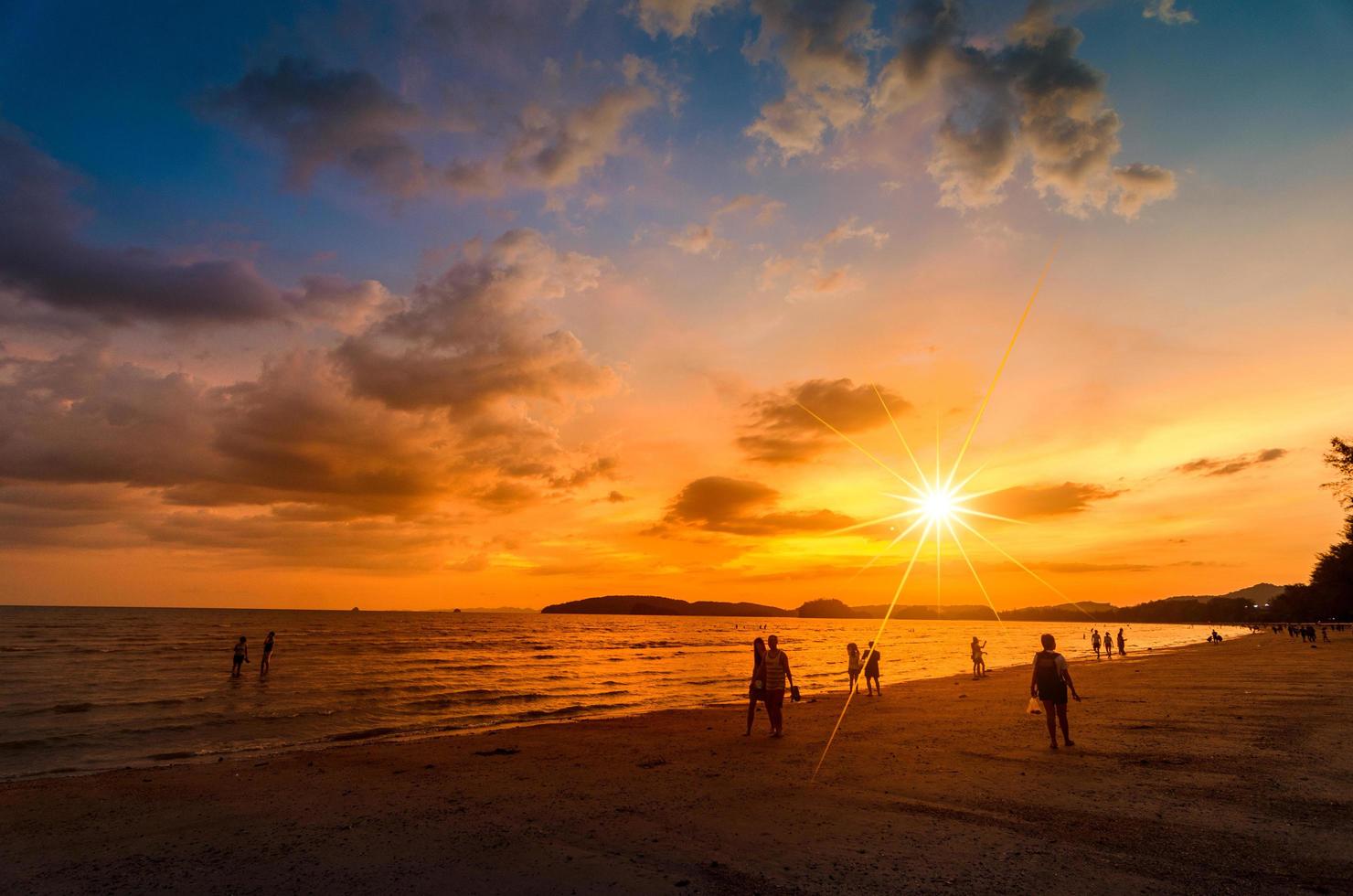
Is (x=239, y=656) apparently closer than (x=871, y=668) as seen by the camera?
No

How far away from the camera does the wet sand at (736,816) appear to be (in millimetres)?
6918

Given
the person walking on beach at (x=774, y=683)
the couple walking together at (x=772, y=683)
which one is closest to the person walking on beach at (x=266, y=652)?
the couple walking together at (x=772, y=683)

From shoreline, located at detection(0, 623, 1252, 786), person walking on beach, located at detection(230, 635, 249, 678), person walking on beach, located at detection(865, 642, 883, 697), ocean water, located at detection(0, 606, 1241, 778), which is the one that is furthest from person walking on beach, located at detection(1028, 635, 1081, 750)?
person walking on beach, located at detection(230, 635, 249, 678)

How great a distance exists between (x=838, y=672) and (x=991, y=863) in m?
39.0

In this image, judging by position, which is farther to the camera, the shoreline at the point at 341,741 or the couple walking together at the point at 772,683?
the couple walking together at the point at 772,683

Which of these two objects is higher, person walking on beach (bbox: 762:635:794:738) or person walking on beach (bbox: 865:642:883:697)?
person walking on beach (bbox: 762:635:794:738)

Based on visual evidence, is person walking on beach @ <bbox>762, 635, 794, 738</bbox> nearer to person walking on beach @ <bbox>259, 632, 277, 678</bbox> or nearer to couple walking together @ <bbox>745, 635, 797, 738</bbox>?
couple walking together @ <bbox>745, 635, 797, 738</bbox>

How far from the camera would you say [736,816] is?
9.11 metres

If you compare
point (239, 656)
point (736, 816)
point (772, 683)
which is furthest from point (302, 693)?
point (736, 816)

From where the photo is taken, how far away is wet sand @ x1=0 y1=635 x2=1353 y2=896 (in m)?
6.92

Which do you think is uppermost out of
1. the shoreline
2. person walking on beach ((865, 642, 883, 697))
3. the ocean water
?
person walking on beach ((865, 642, 883, 697))

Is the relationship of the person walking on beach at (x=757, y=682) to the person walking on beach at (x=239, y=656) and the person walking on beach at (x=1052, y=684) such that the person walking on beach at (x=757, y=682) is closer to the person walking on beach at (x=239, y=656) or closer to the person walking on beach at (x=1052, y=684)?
the person walking on beach at (x=1052, y=684)

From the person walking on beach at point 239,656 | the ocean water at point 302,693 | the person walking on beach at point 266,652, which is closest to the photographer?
the ocean water at point 302,693

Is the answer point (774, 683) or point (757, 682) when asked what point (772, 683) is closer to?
point (774, 683)
